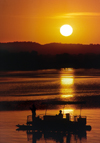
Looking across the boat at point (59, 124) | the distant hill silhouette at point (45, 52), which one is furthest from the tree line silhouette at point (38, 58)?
Answer: the boat at point (59, 124)

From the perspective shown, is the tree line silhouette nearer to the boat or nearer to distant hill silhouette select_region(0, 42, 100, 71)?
distant hill silhouette select_region(0, 42, 100, 71)

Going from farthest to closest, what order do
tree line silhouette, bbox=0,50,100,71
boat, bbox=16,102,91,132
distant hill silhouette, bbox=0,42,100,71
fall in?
tree line silhouette, bbox=0,50,100,71, distant hill silhouette, bbox=0,42,100,71, boat, bbox=16,102,91,132

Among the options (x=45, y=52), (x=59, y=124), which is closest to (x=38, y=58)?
(x=45, y=52)

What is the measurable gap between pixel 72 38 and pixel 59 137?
6.07 meters

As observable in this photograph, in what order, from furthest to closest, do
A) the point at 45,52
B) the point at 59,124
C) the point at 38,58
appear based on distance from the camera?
the point at 38,58 → the point at 45,52 → the point at 59,124

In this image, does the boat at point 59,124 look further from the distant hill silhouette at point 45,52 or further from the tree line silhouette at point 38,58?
the tree line silhouette at point 38,58

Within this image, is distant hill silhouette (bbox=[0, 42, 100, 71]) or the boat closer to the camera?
the boat

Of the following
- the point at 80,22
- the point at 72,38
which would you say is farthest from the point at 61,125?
the point at 72,38

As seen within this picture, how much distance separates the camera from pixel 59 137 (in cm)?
684

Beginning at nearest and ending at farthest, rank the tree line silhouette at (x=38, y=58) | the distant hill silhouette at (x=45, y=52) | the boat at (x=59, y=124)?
the boat at (x=59, y=124) → the distant hill silhouette at (x=45, y=52) → the tree line silhouette at (x=38, y=58)

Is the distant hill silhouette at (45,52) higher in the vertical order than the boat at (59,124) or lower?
higher

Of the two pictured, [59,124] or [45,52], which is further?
[45,52]

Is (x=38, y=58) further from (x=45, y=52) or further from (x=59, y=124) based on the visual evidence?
(x=59, y=124)

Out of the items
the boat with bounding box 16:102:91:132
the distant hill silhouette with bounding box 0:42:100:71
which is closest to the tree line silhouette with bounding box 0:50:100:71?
the distant hill silhouette with bounding box 0:42:100:71
